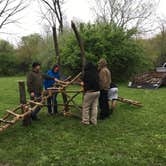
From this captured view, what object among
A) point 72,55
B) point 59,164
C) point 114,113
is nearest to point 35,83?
point 114,113

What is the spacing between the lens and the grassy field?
468 centimetres

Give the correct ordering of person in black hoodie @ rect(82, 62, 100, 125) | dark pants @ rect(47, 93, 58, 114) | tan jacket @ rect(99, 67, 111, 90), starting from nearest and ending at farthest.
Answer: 1. person in black hoodie @ rect(82, 62, 100, 125)
2. tan jacket @ rect(99, 67, 111, 90)
3. dark pants @ rect(47, 93, 58, 114)

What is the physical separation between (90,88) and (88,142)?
1.69 m

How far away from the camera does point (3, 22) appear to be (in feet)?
75.5

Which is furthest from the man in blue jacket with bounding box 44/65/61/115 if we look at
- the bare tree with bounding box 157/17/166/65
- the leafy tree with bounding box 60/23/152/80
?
the bare tree with bounding box 157/17/166/65

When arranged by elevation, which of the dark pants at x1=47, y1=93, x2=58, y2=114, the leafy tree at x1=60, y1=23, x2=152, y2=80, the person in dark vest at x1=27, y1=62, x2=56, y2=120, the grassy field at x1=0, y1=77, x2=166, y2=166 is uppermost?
the leafy tree at x1=60, y1=23, x2=152, y2=80

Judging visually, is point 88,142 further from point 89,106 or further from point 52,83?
point 52,83

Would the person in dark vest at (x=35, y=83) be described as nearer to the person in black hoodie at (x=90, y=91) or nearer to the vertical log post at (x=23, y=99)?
the vertical log post at (x=23, y=99)

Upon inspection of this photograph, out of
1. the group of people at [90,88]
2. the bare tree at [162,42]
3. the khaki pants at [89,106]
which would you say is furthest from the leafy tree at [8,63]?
the khaki pants at [89,106]

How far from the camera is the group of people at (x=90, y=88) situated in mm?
6883

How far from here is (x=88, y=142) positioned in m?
5.62

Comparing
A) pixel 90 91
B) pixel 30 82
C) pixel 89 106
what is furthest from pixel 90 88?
pixel 30 82

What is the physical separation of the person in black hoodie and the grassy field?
33 centimetres

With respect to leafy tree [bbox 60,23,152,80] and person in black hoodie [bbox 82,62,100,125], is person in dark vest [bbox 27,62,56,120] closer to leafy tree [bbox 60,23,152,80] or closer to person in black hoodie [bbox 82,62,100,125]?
person in black hoodie [bbox 82,62,100,125]
